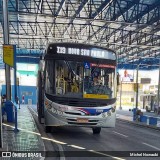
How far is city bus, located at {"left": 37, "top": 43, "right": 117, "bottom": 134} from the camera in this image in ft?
41.0

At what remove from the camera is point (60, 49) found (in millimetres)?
13078

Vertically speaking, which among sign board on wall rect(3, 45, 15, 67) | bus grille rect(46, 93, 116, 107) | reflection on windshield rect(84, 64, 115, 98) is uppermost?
sign board on wall rect(3, 45, 15, 67)

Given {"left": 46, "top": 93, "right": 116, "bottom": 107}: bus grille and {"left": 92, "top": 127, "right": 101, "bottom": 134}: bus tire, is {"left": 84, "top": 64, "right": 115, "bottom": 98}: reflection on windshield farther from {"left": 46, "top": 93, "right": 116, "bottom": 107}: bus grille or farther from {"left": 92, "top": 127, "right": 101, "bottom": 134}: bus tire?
{"left": 92, "top": 127, "right": 101, "bottom": 134}: bus tire

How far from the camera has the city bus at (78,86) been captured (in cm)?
1248

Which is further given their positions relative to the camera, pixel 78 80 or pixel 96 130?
pixel 96 130

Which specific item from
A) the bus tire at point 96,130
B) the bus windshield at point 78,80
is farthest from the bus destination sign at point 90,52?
the bus tire at point 96,130

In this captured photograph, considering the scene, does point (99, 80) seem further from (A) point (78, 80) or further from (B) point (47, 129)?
(B) point (47, 129)

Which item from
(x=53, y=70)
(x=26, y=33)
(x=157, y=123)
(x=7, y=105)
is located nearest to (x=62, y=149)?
(x=53, y=70)

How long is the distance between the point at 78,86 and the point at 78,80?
0.81ft

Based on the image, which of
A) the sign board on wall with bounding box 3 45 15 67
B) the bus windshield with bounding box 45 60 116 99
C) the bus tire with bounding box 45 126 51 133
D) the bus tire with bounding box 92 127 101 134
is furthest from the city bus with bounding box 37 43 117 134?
the bus tire with bounding box 92 127 101 134

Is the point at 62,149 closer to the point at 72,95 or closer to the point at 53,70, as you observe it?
the point at 72,95

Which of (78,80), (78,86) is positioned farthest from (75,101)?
(78,80)

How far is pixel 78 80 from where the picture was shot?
1265cm

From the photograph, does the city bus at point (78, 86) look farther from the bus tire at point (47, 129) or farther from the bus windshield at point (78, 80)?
the bus tire at point (47, 129)
